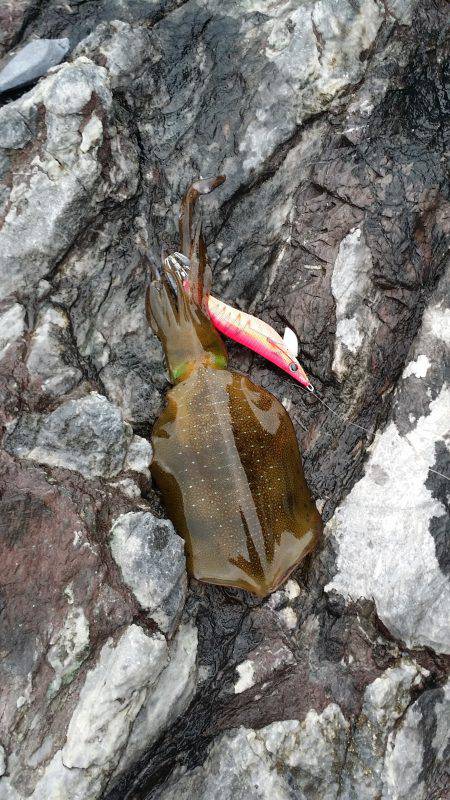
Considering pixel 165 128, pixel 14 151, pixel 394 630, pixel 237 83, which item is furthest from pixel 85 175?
pixel 394 630

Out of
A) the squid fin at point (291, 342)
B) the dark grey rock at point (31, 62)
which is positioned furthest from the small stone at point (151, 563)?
the dark grey rock at point (31, 62)

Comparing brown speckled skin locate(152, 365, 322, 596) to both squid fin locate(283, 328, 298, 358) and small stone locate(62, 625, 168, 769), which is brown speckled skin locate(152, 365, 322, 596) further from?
small stone locate(62, 625, 168, 769)

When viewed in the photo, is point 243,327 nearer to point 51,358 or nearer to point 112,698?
point 51,358

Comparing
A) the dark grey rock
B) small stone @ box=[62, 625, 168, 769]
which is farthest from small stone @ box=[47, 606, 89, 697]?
the dark grey rock

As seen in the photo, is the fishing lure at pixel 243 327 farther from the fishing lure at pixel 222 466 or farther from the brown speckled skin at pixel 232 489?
the brown speckled skin at pixel 232 489

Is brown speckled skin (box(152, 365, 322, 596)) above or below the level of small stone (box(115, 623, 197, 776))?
above

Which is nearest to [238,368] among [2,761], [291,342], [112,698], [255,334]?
[255,334]
